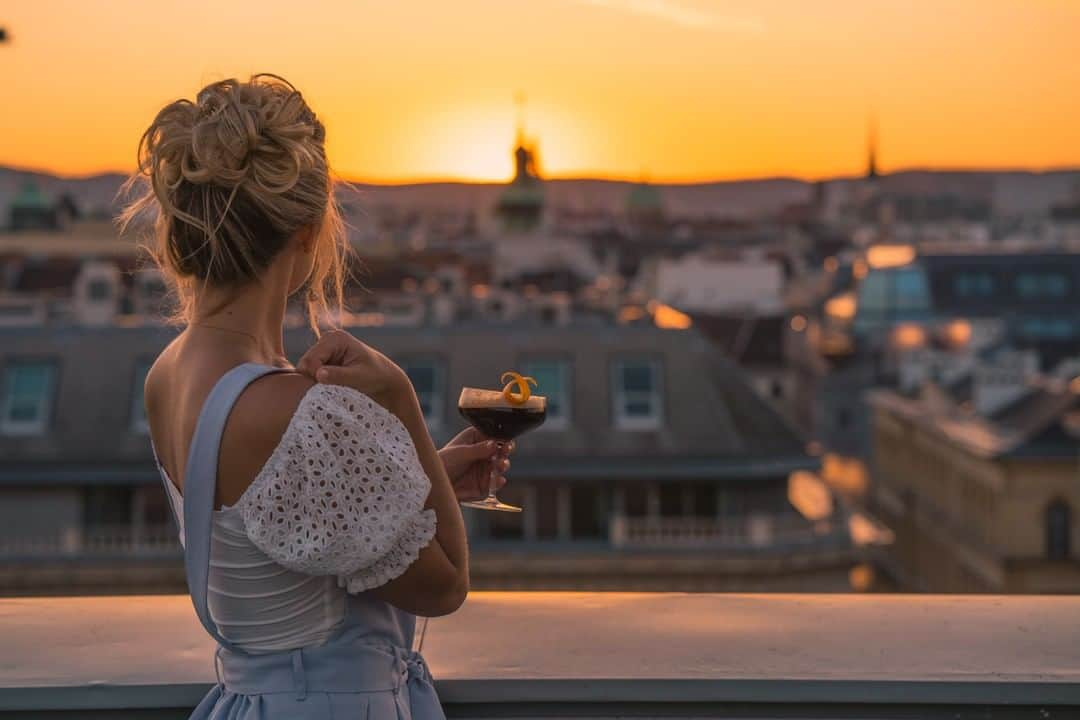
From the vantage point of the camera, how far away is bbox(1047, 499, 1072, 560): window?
134ft

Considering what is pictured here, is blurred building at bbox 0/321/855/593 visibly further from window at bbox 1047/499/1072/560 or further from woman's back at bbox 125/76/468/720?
woman's back at bbox 125/76/468/720

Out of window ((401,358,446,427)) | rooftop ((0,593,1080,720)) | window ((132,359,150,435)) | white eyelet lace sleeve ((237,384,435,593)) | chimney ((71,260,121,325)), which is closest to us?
white eyelet lace sleeve ((237,384,435,593))

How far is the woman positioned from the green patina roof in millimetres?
121263

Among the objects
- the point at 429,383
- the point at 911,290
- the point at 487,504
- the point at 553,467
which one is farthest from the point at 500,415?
the point at 911,290

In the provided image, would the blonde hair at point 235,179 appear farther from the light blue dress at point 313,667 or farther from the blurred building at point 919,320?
the blurred building at point 919,320

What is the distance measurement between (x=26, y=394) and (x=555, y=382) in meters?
7.63

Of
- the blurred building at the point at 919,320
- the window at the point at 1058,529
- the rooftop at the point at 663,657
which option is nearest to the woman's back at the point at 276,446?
the rooftop at the point at 663,657

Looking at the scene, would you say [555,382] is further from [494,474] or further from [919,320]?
[919,320]

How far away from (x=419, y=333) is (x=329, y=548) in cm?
2685

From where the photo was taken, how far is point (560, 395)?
28.8 meters

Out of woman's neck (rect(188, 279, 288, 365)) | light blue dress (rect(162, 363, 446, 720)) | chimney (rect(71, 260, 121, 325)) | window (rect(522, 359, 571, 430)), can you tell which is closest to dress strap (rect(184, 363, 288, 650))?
light blue dress (rect(162, 363, 446, 720))

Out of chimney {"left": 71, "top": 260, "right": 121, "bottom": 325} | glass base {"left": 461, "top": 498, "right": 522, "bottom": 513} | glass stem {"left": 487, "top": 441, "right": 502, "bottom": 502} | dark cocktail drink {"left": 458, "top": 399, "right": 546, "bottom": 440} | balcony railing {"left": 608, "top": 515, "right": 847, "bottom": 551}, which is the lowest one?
balcony railing {"left": 608, "top": 515, "right": 847, "bottom": 551}

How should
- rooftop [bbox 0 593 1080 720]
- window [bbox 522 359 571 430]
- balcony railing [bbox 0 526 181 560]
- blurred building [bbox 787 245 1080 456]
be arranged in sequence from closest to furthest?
1. rooftop [bbox 0 593 1080 720]
2. balcony railing [bbox 0 526 181 560]
3. window [bbox 522 359 571 430]
4. blurred building [bbox 787 245 1080 456]

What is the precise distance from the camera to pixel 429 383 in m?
28.8
